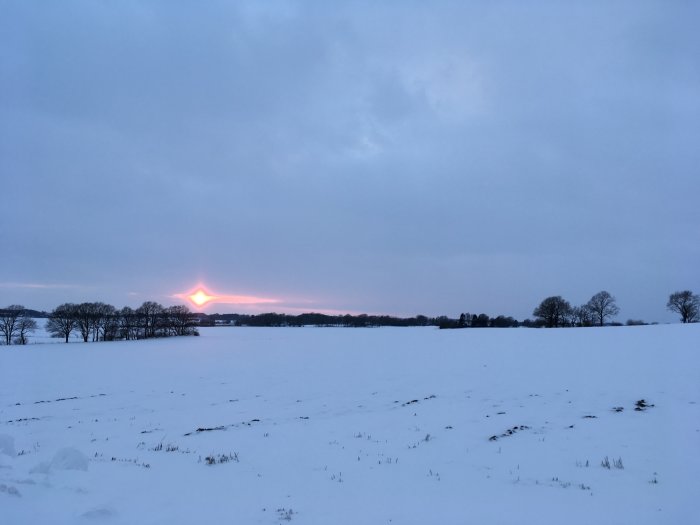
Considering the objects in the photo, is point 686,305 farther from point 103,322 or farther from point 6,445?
point 103,322

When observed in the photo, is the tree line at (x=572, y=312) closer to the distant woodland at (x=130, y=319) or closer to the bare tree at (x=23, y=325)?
the distant woodland at (x=130, y=319)

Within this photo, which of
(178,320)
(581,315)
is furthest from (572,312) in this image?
(178,320)

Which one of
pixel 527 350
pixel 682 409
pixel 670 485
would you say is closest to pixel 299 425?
pixel 670 485

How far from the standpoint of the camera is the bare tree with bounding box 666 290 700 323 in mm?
85812

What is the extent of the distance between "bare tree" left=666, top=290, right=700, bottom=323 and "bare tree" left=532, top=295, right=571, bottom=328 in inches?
936

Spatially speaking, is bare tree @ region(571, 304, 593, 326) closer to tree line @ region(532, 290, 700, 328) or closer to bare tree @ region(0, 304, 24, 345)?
tree line @ region(532, 290, 700, 328)

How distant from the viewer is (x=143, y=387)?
2798 cm

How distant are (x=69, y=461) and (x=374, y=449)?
7.57 meters

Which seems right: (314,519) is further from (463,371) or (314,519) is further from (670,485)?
(463,371)

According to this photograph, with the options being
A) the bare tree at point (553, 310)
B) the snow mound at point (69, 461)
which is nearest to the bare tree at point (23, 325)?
the snow mound at point (69, 461)

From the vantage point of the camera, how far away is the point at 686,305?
85.9m

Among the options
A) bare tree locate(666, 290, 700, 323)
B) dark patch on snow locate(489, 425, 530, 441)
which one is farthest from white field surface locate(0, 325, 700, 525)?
bare tree locate(666, 290, 700, 323)

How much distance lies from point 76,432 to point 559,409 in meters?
18.4

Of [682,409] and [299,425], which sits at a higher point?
[682,409]
